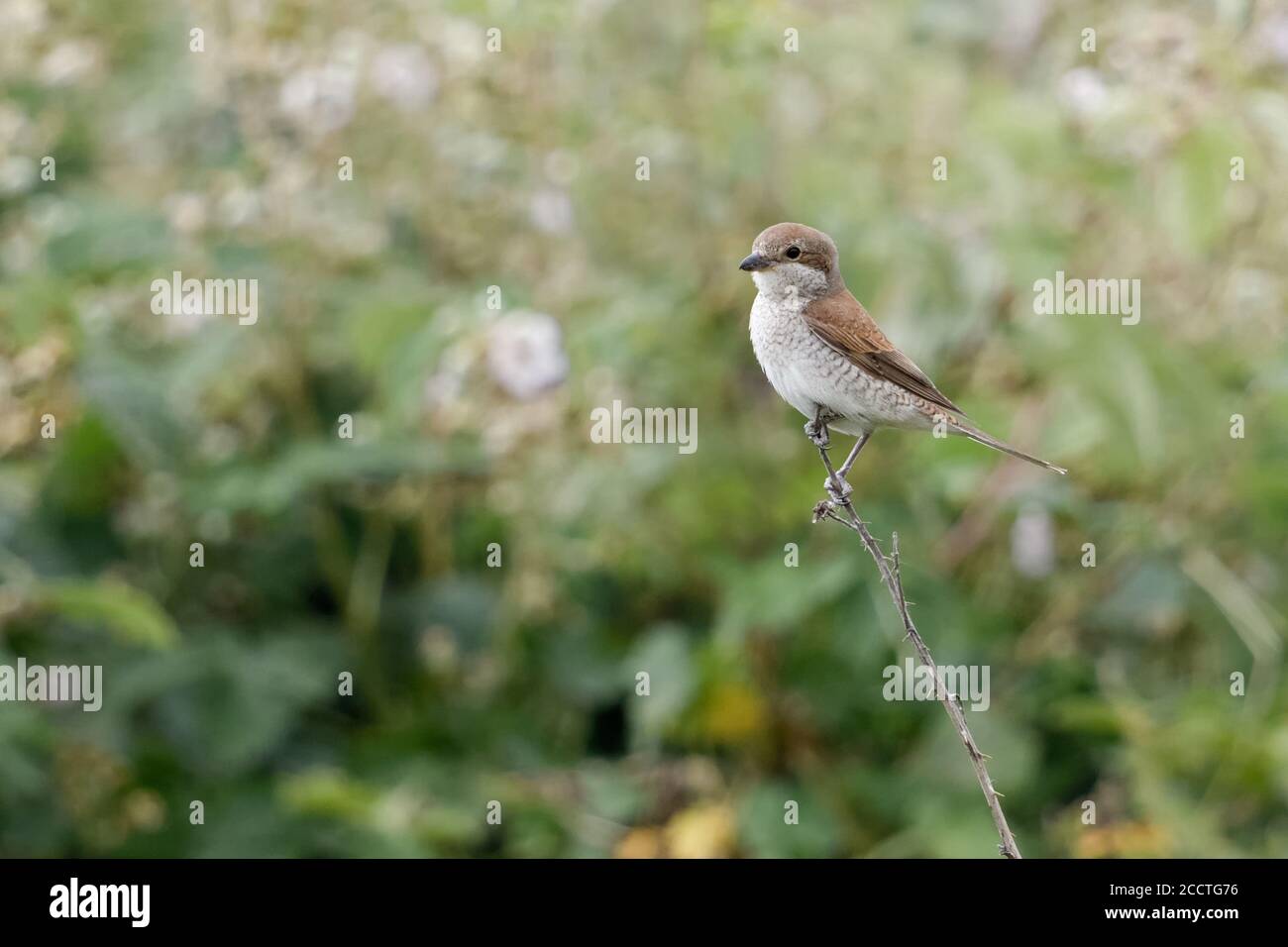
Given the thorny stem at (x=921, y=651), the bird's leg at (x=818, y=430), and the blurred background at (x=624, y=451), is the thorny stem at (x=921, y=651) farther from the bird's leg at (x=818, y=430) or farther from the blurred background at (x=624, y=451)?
the blurred background at (x=624, y=451)

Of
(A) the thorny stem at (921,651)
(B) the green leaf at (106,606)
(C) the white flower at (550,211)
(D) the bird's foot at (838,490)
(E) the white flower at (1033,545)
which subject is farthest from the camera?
(C) the white flower at (550,211)

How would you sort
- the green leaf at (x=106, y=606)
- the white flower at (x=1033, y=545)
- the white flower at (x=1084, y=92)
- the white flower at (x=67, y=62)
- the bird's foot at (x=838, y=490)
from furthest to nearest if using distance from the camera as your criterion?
1. the white flower at (x=67, y=62)
2. the white flower at (x=1033, y=545)
3. the white flower at (x=1084, y=92)
4. the green leaf at (x=106, y=606)
5. the bird's foot at (x=838, y=490)

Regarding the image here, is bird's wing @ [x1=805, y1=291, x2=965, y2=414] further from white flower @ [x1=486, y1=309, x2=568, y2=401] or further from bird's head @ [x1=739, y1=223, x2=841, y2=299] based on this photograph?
white flower @ [x1=486, y1=309, x2=568, y2=401]

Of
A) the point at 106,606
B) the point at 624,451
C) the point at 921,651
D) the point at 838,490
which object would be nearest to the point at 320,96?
the point at 624,451

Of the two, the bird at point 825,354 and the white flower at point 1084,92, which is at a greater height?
the white flower at point 1084,92

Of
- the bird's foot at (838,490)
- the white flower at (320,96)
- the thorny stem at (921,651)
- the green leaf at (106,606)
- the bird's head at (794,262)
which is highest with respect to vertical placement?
the white flower at (320,96)

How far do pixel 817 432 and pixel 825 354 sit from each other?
0.33 ft

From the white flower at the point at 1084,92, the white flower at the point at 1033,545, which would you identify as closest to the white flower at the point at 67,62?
the white flower at the point at 1084,92

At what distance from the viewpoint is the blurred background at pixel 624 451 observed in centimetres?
376

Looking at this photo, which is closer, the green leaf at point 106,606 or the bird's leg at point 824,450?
the bird's leg at point 824,450

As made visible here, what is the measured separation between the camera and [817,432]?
2018mm

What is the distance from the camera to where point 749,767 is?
414 centimetres

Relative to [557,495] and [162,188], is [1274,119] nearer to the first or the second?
[557,495]

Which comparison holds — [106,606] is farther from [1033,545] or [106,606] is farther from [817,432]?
[1033,545]
